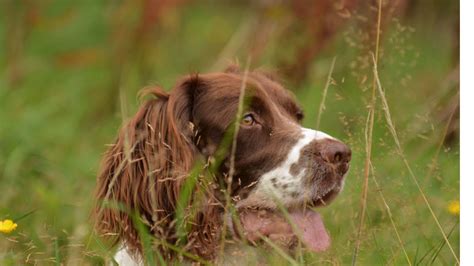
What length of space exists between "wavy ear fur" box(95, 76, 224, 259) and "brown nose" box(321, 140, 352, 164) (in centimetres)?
44

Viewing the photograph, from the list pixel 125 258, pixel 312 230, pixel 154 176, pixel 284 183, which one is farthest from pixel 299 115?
pixel 125 258

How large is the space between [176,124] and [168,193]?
31 cm

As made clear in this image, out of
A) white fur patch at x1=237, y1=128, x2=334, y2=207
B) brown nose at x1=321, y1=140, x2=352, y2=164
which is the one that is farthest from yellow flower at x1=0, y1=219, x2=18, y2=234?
brown nose at x1=321, y1=140, x2=352, y2=164

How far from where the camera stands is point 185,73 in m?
6.19

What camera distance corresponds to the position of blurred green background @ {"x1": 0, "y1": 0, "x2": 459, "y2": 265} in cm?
437

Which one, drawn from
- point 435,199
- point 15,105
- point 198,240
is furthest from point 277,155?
point 15,105

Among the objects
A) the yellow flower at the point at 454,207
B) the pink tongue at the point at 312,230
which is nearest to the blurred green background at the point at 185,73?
the yellow flower at the point at 454,207

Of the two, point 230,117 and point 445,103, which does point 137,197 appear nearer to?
point 230,117

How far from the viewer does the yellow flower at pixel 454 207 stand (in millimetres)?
4332

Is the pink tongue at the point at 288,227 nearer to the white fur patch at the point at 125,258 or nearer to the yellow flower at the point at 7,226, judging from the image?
the white fur patch at the point at 125,258

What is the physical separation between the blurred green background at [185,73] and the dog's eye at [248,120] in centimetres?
42

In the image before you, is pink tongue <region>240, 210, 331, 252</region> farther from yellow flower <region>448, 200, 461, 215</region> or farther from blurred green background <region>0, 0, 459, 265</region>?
yellow flower <region>448, 200, 461, 215</region>

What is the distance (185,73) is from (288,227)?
9.45ft

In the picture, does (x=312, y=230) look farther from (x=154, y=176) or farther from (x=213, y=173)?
(x=154, y=176)
